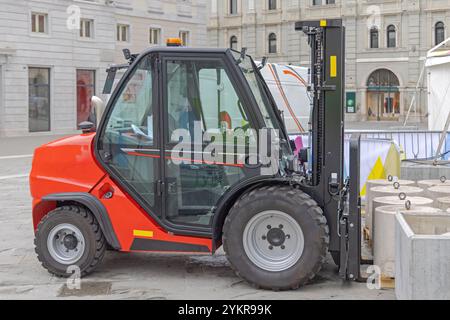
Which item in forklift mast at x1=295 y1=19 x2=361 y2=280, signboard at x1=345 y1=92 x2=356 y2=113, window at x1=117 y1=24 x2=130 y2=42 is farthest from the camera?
signboard at x1=345 y1=92 x2=356 y2=113

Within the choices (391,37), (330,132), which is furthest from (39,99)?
(391,37)

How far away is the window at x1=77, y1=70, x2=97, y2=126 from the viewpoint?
38375mm

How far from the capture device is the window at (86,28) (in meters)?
38.1

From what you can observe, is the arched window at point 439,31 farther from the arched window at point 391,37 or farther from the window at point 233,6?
the window at point 233,6

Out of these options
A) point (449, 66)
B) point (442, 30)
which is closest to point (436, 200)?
point (449, 66)

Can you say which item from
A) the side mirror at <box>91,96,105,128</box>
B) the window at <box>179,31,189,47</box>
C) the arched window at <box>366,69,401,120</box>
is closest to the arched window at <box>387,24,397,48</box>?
the arched window at <box>366,69,401,120</box>

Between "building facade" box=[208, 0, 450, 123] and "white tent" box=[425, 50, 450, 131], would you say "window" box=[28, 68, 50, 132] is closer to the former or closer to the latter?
"white tent" box=[425, 50, 450, 131]

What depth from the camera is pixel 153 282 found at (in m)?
6.98

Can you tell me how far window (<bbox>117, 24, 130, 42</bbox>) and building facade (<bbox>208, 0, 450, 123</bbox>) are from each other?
701 inches

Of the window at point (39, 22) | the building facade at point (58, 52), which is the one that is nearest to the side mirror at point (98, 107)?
the building facade at point (58, 52)

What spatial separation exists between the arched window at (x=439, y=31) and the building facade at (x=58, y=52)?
84.4ft

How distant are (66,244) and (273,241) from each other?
213cm
